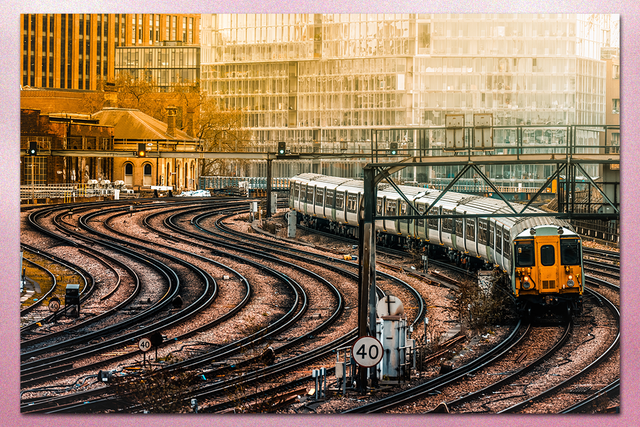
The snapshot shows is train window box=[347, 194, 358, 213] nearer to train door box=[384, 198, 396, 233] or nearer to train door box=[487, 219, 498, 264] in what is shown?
train door box=[384, 198, 396, 233]

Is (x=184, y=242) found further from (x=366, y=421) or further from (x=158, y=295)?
(x=366, y=421)

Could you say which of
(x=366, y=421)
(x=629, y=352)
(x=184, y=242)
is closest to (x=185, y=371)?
(x=366, y=421)

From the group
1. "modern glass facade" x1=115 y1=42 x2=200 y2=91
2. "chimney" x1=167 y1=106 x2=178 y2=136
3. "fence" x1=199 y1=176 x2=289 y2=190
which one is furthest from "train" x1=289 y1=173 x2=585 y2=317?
"modern glass facade" x1=115 y1=42 x2=200 y2=91

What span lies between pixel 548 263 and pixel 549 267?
0.32 ft

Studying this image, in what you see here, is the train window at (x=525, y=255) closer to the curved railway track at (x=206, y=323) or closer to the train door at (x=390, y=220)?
the curved railway track at (x=206, y=323)

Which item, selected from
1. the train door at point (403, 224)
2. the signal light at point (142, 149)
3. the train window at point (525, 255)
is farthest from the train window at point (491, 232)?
the signal light at point (142, 149)

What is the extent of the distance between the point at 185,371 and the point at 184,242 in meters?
11.6

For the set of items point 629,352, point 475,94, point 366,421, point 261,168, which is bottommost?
point 366,421

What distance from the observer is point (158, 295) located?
22.0 meters

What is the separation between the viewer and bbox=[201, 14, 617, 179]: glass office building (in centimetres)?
1780

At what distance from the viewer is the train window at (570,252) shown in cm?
1920

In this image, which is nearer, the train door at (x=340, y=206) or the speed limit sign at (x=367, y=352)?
the speed limit sign at (x=367, y=352)

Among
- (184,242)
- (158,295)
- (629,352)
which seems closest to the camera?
(629,352)

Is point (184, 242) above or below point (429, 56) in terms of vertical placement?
below
